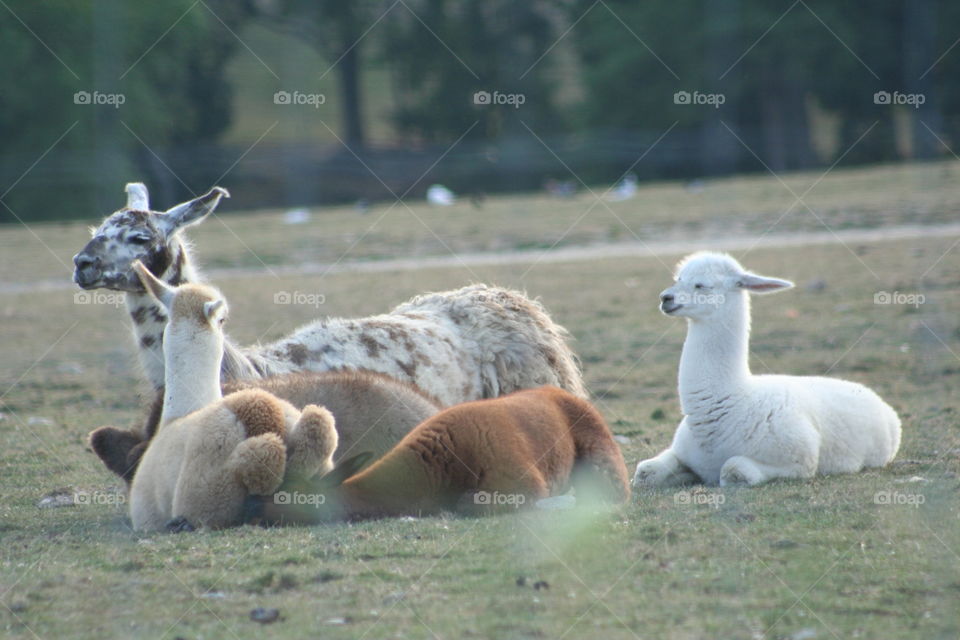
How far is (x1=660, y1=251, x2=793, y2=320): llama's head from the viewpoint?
264 inches

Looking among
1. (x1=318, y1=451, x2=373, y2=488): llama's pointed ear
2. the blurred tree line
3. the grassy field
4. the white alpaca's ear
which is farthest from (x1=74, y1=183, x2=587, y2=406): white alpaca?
the blurred tree line

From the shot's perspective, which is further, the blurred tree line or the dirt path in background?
the blurred tree line

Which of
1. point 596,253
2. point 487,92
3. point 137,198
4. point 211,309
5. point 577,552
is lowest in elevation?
point 577,552

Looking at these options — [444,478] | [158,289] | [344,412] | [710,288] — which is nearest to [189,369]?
[158,289]

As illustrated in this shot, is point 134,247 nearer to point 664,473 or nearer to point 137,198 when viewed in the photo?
point 137,198

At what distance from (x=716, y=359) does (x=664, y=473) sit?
2.28 ft

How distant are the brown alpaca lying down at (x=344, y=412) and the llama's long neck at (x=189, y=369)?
48 centimetres

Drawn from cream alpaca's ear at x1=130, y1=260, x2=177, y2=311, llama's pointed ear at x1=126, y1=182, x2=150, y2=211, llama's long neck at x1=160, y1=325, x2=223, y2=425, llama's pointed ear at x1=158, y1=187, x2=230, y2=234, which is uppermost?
llama's pointed ear at x1=126, y1=182, x2=150, y2=211

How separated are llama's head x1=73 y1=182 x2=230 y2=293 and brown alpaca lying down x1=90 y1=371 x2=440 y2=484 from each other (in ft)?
3.09

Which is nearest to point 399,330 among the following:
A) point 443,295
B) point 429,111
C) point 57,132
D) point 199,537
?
point 443,295

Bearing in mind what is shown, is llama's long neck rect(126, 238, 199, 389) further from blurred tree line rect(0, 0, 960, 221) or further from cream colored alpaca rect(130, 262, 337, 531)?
blurred tree line rect(0, 0, 960, 221)

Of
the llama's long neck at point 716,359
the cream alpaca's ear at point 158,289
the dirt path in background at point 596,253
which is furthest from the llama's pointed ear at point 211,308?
the dirt path in background at point 596,253

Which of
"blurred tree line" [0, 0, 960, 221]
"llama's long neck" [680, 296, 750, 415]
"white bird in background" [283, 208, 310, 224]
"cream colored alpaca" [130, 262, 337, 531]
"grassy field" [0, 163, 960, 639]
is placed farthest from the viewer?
"blurred tree line" [0, 0, 960, 221]

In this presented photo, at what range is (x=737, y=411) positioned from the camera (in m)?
6.65
